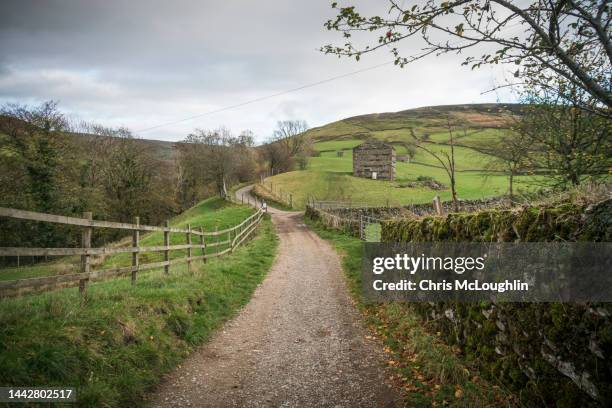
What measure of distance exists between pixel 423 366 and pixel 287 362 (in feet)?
7.03

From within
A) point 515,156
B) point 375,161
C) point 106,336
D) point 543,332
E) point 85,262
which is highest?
point 375,161

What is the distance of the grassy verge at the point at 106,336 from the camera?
3.78 metres

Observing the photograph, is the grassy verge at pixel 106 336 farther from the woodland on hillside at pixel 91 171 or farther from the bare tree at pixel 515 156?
the woodland on hillside at pixel 91 171

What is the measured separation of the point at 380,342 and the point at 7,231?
965 inches

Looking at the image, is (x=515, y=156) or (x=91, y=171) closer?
(x=515, y=156)

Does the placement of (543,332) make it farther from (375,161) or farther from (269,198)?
(375,161)

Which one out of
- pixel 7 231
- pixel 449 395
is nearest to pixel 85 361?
pixel 449 395

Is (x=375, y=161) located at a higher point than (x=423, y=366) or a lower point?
higher

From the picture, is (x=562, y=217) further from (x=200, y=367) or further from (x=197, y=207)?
(x=197, y=207)

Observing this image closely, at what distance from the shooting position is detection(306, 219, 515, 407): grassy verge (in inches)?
164

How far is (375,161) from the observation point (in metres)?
56.6

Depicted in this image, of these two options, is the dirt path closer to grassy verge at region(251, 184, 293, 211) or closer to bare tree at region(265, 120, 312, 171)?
grassy verge at region(251, 184, 293, 211)

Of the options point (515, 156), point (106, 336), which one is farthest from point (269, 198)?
point (106, 336)

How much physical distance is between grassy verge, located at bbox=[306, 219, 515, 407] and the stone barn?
49244 mm
